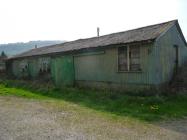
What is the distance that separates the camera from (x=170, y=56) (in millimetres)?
15125

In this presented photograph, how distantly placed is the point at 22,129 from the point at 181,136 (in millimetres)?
4248

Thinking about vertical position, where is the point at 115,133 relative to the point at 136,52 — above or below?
below

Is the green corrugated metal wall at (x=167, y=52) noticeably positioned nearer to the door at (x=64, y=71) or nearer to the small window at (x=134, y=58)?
the small window at (x=134, y=58)

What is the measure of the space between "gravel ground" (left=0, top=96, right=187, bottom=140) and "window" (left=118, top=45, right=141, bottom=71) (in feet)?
19.5

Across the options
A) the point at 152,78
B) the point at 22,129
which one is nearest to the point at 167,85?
the point at 152,78

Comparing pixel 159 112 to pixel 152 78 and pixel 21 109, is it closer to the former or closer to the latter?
pixel 152 78

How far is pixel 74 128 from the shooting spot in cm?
713

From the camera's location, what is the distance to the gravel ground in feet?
20.9

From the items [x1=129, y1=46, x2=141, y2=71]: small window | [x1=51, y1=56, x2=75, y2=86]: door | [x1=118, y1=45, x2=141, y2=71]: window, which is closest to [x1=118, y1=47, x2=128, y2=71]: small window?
[x1=118, y1=45, x2=141, y2=71]: window

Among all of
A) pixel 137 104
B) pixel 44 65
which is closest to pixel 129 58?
pixel 137 104

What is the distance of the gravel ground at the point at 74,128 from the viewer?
6371mm

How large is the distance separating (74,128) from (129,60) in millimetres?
8272

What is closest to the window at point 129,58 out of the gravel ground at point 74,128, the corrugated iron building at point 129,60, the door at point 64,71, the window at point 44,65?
the corrugated iron building at point 129,60

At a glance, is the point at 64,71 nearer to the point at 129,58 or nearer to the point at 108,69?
the point at 108,69
